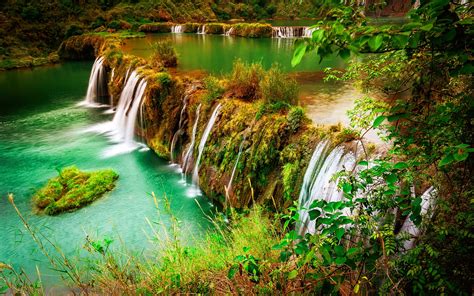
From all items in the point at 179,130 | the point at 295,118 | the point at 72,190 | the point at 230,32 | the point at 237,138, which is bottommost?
the point at 72,190

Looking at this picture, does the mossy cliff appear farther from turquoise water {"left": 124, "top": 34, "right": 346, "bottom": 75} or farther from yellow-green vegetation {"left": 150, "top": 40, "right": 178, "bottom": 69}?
turquoise water {"left": 124, "top": 34, "right": 346, "bottom": 75}

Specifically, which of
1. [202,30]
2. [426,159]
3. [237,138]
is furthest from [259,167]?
[202,30]

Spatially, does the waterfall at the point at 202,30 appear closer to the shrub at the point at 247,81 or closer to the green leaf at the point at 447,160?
the shrub at the point at 247,81

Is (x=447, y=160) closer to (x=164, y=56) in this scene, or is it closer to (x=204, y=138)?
(x=204, y=138)

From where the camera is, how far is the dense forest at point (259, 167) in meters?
2.06

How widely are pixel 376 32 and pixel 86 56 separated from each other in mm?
28796

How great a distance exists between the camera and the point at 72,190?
8.03 metres

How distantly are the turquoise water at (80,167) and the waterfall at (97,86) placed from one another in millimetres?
775

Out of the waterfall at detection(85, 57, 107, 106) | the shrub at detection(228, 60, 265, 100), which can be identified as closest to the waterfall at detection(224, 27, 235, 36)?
the waterfall at detection(85, 57, 107, 106)

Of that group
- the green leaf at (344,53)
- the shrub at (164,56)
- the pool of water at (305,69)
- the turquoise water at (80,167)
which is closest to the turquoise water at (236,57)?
the pool of water at (305,69)

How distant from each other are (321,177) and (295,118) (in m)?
1.48

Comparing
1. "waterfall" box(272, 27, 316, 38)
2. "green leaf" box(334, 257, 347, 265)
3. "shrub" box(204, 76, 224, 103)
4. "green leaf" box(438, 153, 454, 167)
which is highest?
"waterfall" box(272, 27, 316, 38)

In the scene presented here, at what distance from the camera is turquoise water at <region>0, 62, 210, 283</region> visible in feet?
20.9

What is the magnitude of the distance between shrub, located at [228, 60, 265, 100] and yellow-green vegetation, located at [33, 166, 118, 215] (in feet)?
13.5
